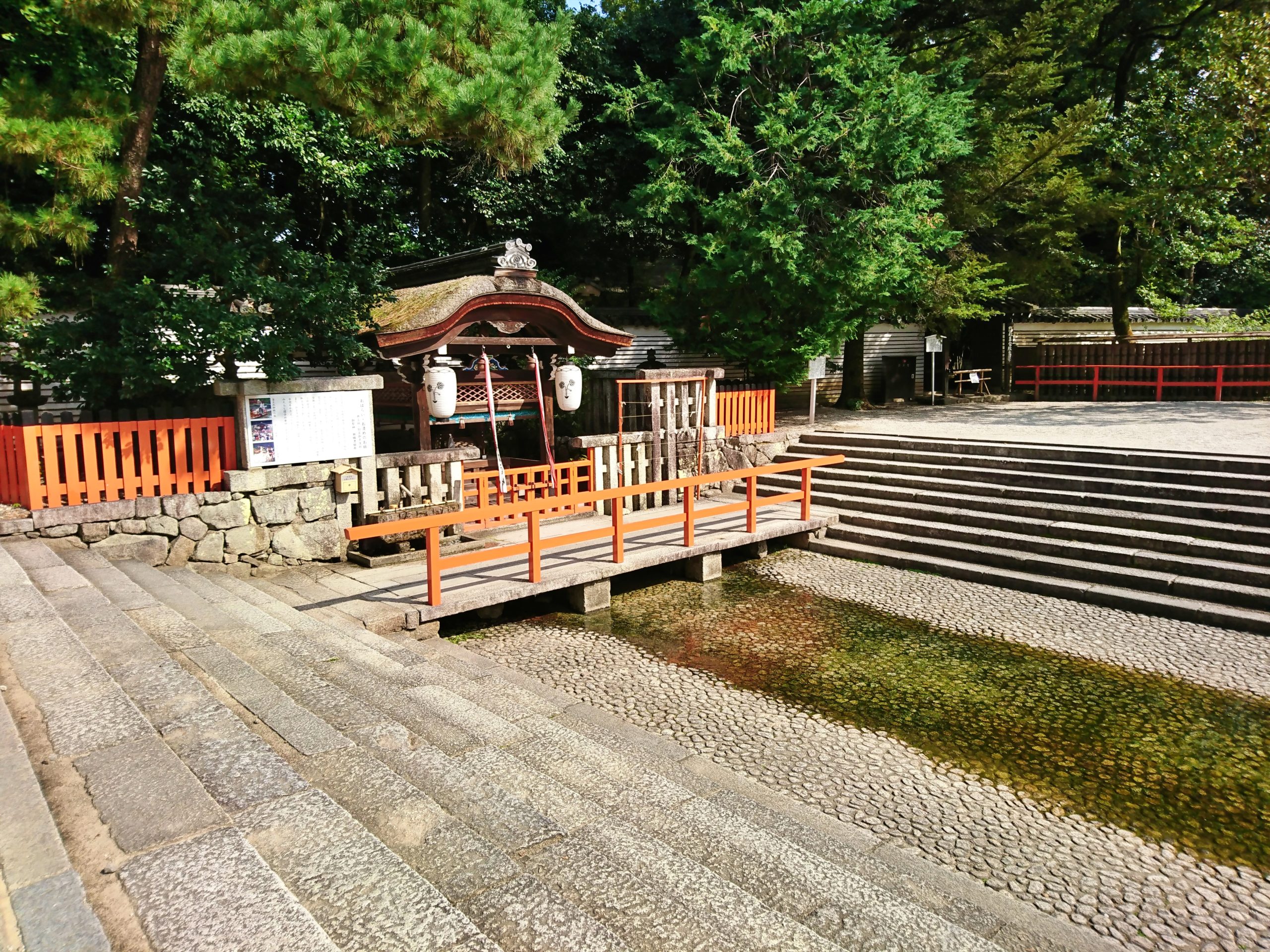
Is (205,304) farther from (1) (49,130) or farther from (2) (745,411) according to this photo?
(2) (745,411)

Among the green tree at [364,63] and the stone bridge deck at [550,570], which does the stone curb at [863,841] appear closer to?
the stone bridge deck at [550,570]

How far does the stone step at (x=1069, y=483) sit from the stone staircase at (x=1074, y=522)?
2cm

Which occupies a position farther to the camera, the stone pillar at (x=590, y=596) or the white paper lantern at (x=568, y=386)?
the white paper lantern at (x=568, y=386)

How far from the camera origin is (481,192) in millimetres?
18984

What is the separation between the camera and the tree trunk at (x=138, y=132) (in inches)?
358

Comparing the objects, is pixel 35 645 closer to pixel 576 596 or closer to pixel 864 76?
pixel 576 596

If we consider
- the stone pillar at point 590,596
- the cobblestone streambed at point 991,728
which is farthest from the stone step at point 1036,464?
the stone pillar at point 590,596

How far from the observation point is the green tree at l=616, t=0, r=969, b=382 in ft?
49.4

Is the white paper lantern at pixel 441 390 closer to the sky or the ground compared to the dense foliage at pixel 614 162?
closer to the ground

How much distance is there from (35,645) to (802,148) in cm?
1411

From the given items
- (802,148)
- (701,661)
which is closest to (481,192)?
(802,148)

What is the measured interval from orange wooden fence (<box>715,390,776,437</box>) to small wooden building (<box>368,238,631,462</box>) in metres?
2.28

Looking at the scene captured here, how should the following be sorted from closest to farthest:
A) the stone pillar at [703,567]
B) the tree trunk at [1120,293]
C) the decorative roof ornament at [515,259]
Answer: the stone pillar at [703,567]
the decorative roof ornament at [515,259]
the tree trunk at [1120,293]

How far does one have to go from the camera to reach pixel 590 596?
8945 millimetres
